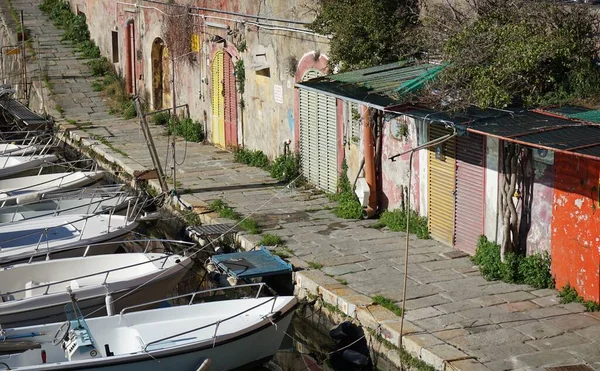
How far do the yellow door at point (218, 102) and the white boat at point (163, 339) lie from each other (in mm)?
11446

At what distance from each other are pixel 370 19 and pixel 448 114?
142 inches

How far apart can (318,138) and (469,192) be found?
16.4 ft

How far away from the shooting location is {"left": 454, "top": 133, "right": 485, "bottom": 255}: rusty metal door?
47.0 feet

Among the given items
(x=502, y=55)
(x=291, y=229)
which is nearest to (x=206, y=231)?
(x=291, y=229)

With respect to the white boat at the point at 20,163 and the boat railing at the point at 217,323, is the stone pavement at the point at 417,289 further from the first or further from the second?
the white boat at the point at 20,163

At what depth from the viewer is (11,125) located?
27438 millimetres

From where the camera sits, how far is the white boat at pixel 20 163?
21350 mm

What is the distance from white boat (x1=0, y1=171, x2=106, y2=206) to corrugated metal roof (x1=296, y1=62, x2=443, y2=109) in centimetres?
603

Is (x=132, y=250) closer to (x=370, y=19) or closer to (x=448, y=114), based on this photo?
(x=370, y=19)

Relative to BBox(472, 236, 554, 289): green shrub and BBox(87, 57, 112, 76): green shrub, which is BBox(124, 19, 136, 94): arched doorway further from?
BBox(472, 236, 554, 289): green shrub

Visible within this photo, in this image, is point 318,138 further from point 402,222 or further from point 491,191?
point 491,191

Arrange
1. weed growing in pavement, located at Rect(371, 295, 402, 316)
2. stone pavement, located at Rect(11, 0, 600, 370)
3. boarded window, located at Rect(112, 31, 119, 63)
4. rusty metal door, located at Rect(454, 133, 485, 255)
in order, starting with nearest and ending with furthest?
stone pavement, located at Rect(11, 0, 600, 370)
weed growing in pavement, located at Rect(371, 295, 402, 316)
rusty metal door, located at Rect(454, 133, 485, 255)
boarded window, located at Rect(112, 31, 119, 63)

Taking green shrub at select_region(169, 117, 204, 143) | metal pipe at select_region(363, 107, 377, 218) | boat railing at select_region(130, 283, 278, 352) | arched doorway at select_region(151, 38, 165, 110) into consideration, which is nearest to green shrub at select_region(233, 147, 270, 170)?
green shrub at select_region(169, 117, 204, 143)

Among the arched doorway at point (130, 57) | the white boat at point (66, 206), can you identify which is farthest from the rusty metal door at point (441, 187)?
the arched doorway at point (130, 57)
